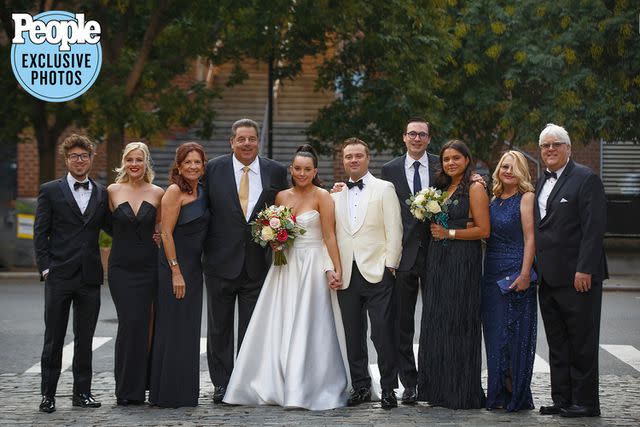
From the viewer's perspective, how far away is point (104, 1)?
2206 cm

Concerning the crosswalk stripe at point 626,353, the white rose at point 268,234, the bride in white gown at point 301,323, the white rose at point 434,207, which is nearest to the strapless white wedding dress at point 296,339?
the bride in white gown at point 301,323

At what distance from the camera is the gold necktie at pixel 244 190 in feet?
32.1

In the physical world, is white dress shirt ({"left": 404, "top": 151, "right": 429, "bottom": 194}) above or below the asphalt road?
above

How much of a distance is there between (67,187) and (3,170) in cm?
2488

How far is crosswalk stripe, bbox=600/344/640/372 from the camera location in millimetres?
12312

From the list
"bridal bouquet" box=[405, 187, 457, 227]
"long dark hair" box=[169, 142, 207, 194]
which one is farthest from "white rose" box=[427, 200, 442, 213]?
"long dark hair" box=[169, 142, 207, 194]

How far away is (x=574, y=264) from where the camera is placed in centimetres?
897

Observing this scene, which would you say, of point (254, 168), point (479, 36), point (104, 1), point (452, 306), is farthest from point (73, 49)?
point (452, 306)

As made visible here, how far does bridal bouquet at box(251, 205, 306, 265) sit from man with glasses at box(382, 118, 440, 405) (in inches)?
35.8

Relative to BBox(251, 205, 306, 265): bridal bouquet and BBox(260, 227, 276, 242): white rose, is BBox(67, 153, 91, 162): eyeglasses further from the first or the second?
BBox(260, 227, 276, 242): white rose

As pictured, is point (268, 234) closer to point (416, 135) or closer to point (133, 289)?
point (133, 289)

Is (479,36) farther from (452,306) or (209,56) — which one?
(452,306)

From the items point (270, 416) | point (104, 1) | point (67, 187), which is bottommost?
point (270, 416)

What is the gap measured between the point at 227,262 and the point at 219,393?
1.09 m
